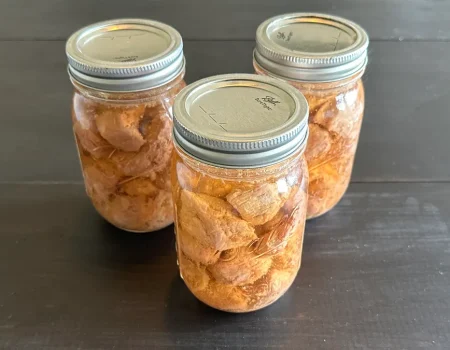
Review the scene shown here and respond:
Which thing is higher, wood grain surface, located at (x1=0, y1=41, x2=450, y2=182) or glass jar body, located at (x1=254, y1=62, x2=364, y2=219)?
glass jar body, located at (x1=254, y1=62, x2=364, y2=219)

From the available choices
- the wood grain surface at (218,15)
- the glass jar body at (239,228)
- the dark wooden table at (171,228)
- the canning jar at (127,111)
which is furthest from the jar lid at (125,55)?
the wood grain surface at (218,15)

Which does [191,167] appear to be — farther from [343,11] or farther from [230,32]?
[343,11]

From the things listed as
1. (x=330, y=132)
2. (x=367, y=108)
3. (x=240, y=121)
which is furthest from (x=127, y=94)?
(x=367, y=108)

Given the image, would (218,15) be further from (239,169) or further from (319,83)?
(239,169)

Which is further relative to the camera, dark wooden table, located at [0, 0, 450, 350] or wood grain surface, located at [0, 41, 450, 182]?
wood grain surface, located at [0, 41, 450, 182]

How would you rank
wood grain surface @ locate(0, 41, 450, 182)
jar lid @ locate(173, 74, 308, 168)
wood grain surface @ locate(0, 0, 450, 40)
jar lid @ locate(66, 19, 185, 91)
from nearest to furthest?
1. jar lid @ locate(173, 74, 308, 168)
2. jar lid @ locate(66, 19, 185, 91)
3. wood grain surface @ locate(0, 41, 450, 182)
4. wood grain surface @ locate(0, 0, 450, 40)

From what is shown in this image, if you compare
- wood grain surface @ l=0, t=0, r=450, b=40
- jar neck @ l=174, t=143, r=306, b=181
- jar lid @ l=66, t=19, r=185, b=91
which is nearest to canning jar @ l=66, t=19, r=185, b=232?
jar lid @ l=66, t=19, r=185, b=91

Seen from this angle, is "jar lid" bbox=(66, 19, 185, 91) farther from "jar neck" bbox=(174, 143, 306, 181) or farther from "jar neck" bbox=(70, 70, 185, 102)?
"jar neck" bbox=(174, 143, 306, 181)
